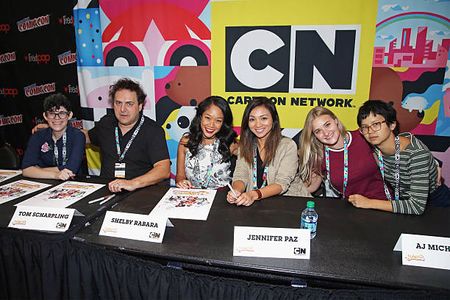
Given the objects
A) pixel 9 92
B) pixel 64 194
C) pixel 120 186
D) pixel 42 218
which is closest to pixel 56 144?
pixel 64 194

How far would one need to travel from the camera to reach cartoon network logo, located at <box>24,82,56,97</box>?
10.6 ft

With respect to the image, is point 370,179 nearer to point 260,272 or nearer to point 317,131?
point 317,131

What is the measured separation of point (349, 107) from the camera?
8.64 ft

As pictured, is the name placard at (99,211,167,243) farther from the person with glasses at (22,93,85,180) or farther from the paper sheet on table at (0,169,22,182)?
the paper sheet on table at (0,169,22,182)

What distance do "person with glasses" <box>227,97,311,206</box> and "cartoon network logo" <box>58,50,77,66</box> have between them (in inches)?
83.2

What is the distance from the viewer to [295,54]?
8.75 feet

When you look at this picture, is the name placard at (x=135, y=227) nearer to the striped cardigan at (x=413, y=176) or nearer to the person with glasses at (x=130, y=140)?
the person with glasses at (x=130, y=140)

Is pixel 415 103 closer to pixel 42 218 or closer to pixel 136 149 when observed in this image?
pixel 136 149

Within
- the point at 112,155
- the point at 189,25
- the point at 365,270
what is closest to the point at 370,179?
the point at 365,270

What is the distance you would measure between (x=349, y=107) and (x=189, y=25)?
156 centimetres

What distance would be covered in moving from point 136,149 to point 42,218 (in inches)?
33.9

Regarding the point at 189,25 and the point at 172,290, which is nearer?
the point at 172,290

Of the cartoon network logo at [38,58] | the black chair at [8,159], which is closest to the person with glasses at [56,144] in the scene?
the black chair at [8,159]

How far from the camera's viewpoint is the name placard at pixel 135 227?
1.24 metres
